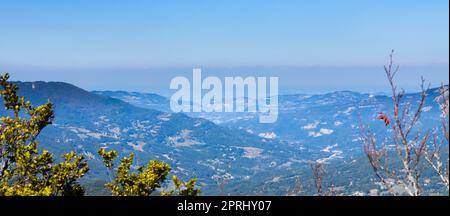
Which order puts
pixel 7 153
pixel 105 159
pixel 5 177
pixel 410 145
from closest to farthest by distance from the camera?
1. pixel 410 145
2. pixel 5 177
3. pixel 7 153
4. pixel 105 159

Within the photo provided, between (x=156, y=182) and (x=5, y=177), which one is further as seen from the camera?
(x=156, y=182)

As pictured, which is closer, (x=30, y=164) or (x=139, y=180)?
(x=139, y=180)

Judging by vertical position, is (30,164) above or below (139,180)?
above

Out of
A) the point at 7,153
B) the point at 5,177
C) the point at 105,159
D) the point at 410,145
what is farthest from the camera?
the point at 105,159
